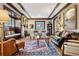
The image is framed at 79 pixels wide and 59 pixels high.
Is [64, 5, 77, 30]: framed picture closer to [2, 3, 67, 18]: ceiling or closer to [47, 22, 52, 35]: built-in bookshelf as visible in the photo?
[2, 3, 67, 18]: ceiling

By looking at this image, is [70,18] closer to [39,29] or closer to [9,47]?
[39,29]

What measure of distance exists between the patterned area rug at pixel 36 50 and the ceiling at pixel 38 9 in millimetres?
628

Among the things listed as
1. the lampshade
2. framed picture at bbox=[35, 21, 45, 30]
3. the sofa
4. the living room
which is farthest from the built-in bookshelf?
the lampshade

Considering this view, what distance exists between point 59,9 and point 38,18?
1.71 ft

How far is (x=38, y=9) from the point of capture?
10.7 ft

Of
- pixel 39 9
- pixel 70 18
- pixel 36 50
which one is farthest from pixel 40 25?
pixel 70 18

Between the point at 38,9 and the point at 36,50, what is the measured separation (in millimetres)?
939

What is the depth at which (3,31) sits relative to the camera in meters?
3.13

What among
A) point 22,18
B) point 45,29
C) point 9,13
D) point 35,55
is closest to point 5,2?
point 9,13

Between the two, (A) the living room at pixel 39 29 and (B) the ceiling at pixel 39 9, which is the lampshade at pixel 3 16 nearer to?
(A) the living room at pixel 39 29

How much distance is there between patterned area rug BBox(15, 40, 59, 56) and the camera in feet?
10.7

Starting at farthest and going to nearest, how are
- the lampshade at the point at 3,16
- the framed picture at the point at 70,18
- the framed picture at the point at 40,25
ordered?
the framed picture at the point at 40,25, the framed picture at the point at 70,18, the lampshade at the point at 3,16

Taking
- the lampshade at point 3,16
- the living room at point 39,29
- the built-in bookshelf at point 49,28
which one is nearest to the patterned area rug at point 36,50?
the living room at point 39,29

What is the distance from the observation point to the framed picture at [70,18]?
320cm
